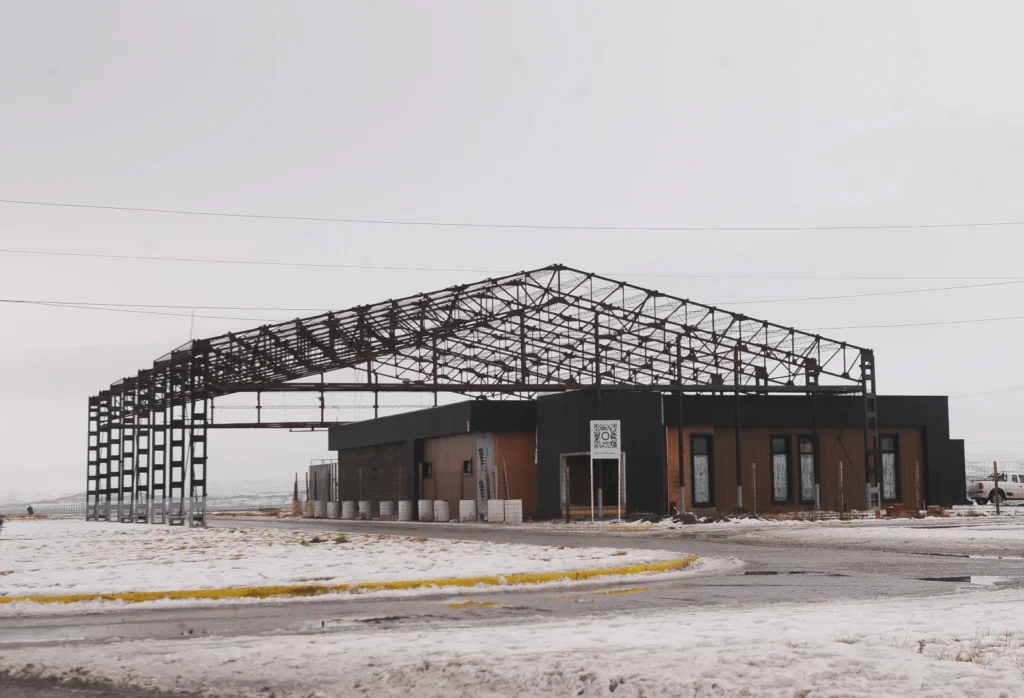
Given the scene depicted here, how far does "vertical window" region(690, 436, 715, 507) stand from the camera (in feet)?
160

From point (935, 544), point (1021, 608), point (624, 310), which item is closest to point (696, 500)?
point (624, 310)

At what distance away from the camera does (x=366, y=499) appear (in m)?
60.8

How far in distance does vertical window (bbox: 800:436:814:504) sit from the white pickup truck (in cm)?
1842

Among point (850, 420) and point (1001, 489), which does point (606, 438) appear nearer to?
point (850, 420)

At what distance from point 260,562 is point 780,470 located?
34785mm

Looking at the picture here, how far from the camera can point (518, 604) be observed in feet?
45.3

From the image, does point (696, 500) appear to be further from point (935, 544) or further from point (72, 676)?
point (72, 676)

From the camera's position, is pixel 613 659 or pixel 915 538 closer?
pixel 613 659

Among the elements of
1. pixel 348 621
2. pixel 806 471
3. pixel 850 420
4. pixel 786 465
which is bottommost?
pixel 348 621

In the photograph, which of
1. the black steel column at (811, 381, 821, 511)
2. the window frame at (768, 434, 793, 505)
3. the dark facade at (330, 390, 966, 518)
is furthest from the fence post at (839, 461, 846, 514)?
the window frame at (768, 434, 793, 505)

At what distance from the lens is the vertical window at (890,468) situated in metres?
52.4

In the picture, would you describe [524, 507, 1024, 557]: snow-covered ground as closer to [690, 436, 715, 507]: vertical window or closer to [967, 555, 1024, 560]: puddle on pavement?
[967, 555, 1024, 560]: puddle on pavement

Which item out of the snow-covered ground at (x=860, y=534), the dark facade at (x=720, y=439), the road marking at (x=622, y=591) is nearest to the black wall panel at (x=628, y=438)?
the dark facade at (x=720, y=439)

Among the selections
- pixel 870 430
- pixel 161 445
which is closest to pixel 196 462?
pixel 161 445
